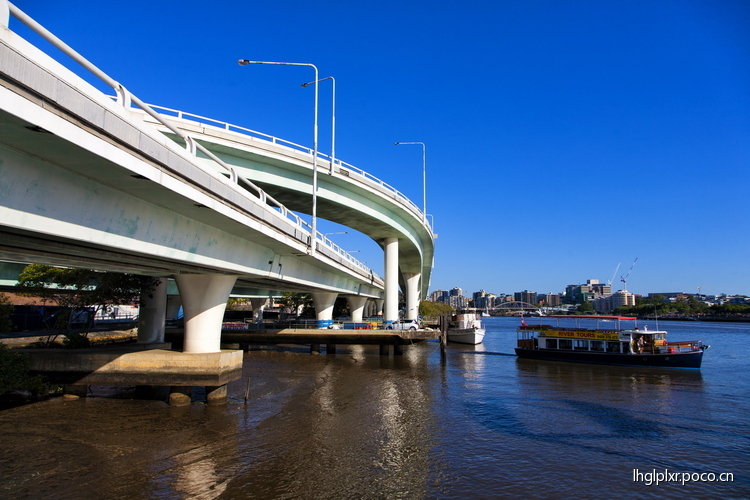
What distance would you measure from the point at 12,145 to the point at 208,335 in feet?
46.7

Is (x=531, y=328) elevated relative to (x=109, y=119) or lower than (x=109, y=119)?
lower

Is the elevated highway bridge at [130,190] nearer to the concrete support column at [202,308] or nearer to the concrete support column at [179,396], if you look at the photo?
the concrete support column at [202,308]

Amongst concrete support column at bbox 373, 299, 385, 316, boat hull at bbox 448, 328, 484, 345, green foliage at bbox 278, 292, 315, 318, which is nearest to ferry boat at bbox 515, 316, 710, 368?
boat hull at bbox 448, 328, 484, 345

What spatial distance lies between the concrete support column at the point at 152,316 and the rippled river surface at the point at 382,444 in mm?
3643

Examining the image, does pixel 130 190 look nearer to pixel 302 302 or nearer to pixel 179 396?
pixel 179 396

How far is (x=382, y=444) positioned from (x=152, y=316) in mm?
16300

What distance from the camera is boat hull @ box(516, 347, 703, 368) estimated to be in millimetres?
37312

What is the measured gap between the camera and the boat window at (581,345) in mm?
42131

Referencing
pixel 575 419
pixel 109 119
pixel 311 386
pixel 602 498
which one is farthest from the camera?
pixel 311 386

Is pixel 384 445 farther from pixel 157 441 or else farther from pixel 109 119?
pixel 109 119

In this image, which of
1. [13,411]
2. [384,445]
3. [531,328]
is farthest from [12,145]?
[531,328]

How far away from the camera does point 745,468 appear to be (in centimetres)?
1475

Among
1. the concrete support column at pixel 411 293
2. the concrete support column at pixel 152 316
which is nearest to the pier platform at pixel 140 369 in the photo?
the concrete support column at pixel 152 316

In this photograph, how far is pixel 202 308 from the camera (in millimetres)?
21922
